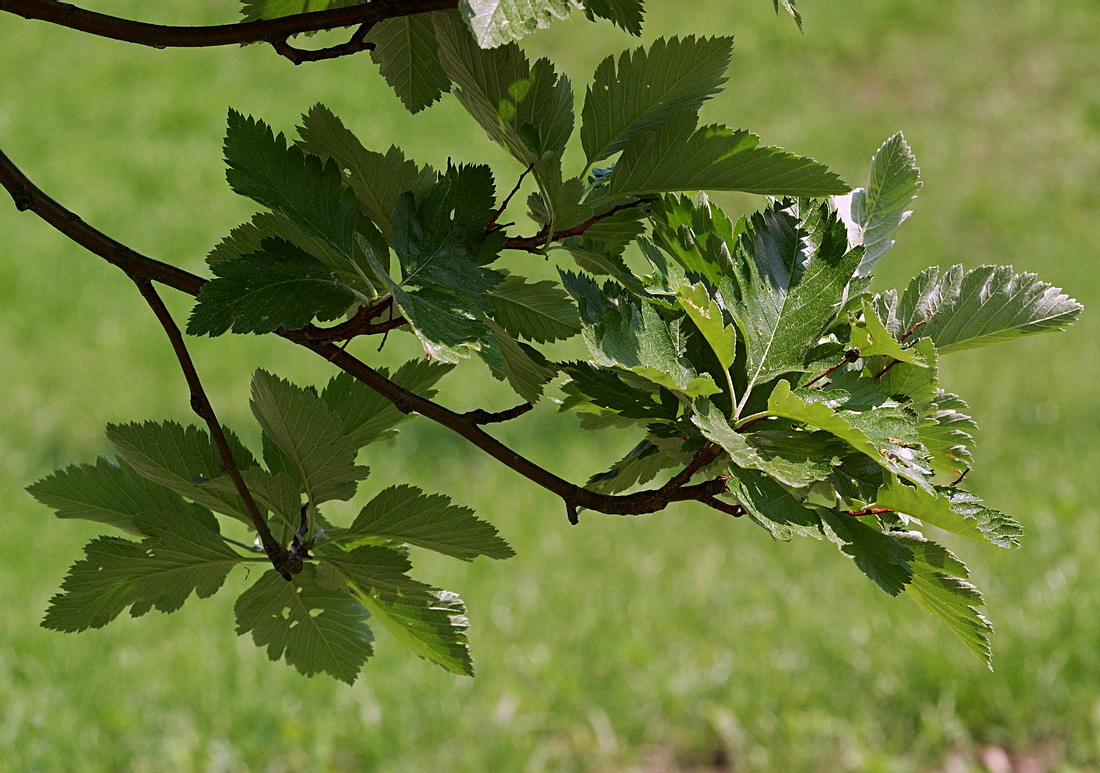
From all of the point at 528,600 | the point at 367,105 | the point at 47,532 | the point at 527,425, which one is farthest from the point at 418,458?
the point at 367,105

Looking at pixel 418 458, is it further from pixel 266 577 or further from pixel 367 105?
pixel 266 577

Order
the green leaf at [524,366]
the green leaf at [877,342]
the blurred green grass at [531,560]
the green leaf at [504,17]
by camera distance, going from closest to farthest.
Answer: the green leaf at [504,17] < the green leaf at [877,342] < the green leaf at [524,366] < the blurred green grass at [531,560]

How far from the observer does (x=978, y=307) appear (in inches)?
28.4

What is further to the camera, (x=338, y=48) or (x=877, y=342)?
(x=338, y=48)

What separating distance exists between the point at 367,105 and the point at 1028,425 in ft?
13.1

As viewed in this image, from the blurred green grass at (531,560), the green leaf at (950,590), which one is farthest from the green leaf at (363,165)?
the blurred green grass at (531,560)

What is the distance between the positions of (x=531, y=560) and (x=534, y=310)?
3.07 metres

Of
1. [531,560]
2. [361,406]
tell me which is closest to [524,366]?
[361,406]

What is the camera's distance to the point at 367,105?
21.6ft

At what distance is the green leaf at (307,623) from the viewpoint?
83 cm

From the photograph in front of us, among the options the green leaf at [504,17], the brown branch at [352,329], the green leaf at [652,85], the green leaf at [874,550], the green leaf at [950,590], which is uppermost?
the green leaf at [652,85]

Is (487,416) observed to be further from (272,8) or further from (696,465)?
(272,8)

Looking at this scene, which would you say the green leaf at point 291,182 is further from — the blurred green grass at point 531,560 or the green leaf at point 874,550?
the blurred green grass at point 531,560

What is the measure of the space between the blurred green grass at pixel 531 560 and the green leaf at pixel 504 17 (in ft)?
8.17
